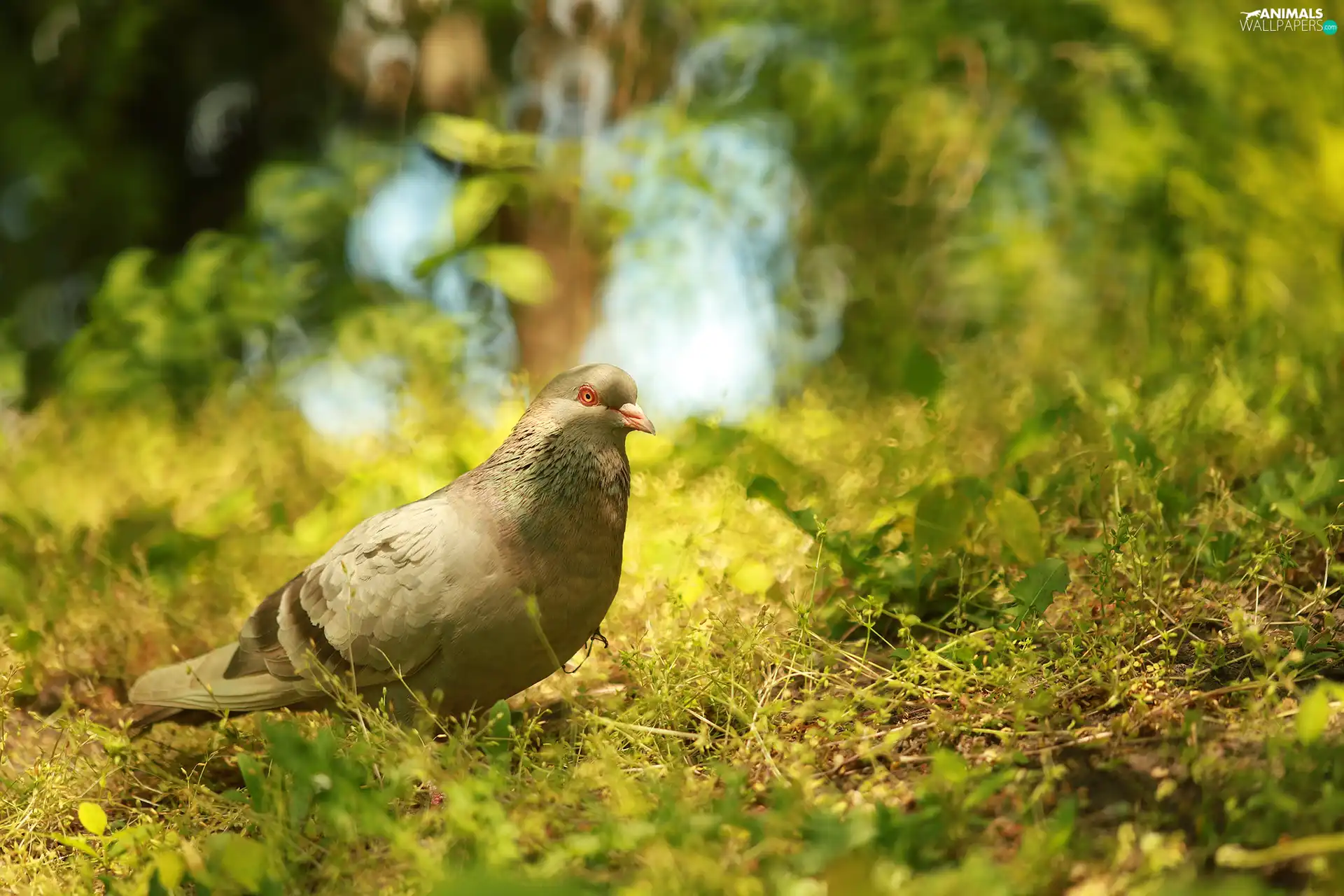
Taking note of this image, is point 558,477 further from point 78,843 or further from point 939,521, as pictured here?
point 78,843

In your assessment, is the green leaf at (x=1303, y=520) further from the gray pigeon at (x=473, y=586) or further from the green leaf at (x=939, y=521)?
the gray pigeon at (x=473, y=586)

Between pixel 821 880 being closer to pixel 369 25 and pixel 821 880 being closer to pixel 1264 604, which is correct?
pixel 1264 604

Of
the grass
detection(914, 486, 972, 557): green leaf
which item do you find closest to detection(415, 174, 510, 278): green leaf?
the grass

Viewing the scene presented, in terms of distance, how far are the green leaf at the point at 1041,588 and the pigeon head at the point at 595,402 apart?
93 centimetres

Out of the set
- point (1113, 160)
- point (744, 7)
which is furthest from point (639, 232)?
point (1113, 160)

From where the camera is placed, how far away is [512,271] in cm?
507

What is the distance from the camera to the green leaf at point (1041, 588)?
8.12 ft

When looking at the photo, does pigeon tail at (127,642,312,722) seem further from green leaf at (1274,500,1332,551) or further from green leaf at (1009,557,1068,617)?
green leaf at (1274,500,1332,551)

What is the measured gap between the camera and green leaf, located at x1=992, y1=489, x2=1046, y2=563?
2740 millimetres

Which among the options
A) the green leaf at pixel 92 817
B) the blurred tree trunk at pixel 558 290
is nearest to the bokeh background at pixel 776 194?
the blurred tree trunk at pixel 558 290

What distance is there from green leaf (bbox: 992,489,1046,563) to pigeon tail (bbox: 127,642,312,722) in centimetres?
175

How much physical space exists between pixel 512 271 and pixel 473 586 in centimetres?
277

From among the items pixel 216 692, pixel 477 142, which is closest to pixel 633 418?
pixel 216 692

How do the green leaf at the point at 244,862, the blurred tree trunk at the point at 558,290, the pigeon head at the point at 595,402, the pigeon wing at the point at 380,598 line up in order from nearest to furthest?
1. the green leaf at the point at 244,862
2. the pigeon wing at the point at 380,598
3. the pigeon head at the point at 595,402
4. the blurred tree trunk at the point at 558,290
